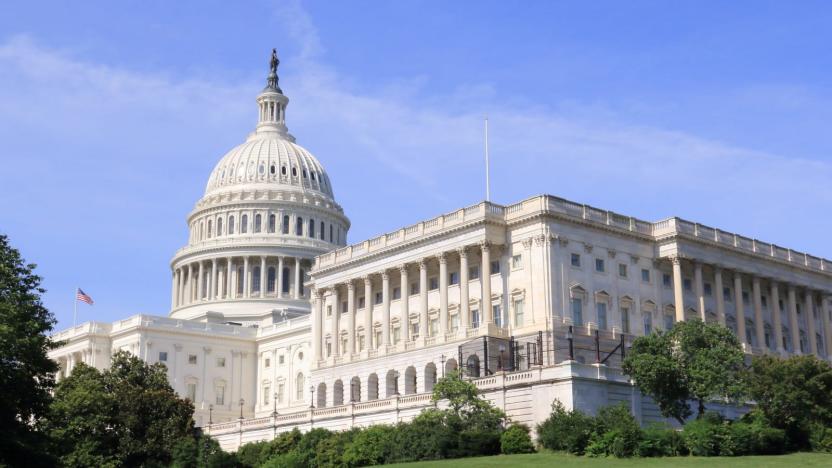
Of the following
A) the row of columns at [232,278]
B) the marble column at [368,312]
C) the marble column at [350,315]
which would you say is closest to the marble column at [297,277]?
the row of columns at [232,278]

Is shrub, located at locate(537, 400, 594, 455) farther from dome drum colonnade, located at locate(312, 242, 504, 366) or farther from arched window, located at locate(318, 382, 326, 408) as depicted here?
arched window, located at locate(318, 382, 326, 408)

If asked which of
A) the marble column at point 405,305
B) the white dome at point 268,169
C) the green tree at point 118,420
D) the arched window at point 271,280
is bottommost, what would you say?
the green tree at point 118,420

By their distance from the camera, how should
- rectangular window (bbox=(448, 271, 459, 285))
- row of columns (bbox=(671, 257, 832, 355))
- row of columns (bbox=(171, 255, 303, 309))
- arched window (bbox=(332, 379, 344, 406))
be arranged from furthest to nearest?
row of columns (bbox=(171, 255, 303, 309)), arched window (bbox=(332, 379, 344, 406)), rectangular window (bbox=(448, 271, 459, 285)), row of columns (bbox=(671, 257, 832, 355))

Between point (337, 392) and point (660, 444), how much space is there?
52.0 meters

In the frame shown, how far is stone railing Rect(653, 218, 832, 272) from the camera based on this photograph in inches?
4122

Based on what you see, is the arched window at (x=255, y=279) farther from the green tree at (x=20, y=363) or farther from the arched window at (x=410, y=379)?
the green tree at (x=20, y=363)

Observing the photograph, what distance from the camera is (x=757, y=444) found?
213 ft

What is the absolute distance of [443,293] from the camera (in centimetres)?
10225

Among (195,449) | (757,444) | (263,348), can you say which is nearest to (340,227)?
(263,348)

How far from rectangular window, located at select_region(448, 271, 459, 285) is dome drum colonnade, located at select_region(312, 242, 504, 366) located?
0.69 meters

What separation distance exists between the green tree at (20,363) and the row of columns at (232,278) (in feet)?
325

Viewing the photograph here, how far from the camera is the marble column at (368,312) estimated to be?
109625mm

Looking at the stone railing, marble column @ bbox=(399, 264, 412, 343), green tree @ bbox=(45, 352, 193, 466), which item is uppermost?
the stone railing

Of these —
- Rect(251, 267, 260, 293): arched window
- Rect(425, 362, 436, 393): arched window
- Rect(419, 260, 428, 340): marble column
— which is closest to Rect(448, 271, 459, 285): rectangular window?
Rect(419, 260, 428, 340): marble column
